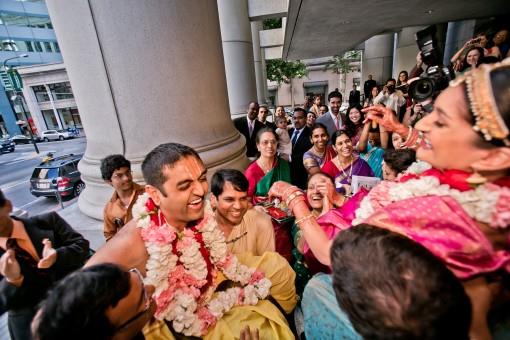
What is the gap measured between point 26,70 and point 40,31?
273 inches

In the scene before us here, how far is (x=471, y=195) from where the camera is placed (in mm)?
934

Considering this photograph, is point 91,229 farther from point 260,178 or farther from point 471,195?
point 471,195

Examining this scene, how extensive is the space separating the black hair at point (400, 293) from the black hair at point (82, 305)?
0.81m

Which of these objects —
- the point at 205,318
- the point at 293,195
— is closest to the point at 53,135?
the point at 205,318

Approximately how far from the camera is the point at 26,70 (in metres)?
26.2

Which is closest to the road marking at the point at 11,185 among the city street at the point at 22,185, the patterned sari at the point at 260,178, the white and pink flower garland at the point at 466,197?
the city street at the point at 22,185

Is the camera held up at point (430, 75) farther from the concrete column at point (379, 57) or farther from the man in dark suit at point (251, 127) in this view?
the concrete column at point (379, 57)

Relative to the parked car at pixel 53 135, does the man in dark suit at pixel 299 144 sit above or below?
above

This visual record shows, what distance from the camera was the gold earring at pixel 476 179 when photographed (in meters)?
0.94

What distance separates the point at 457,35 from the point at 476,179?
12.4 m

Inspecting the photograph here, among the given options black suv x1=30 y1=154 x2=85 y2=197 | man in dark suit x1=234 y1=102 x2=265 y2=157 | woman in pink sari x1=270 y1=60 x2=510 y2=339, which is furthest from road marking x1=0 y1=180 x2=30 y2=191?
woman in pink sari x1=270 y1=60 x2=510 y2=339

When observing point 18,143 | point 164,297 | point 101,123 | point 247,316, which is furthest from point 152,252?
point 18,143

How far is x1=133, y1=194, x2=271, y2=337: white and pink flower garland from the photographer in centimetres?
138

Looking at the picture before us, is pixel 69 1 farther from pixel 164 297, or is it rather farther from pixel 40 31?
pixel 40 31
